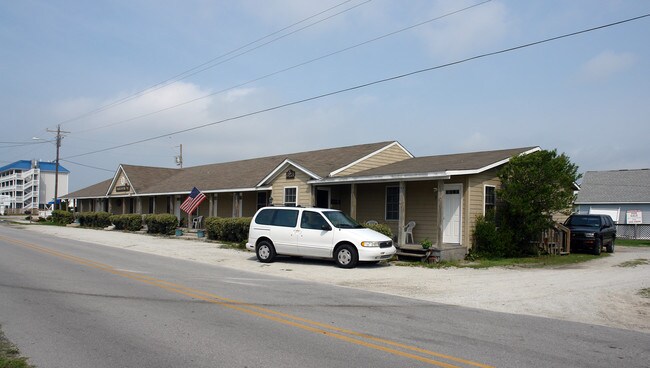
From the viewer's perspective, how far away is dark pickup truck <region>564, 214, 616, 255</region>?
21062mm

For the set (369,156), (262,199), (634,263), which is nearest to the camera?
(634,263)

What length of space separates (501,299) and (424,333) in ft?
12.6

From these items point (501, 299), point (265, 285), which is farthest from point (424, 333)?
point (265, 285)

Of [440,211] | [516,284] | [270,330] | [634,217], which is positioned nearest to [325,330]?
[270,330]

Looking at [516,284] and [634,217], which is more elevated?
[634,217]

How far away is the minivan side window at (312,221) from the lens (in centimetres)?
1603

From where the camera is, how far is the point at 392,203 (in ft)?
71.3

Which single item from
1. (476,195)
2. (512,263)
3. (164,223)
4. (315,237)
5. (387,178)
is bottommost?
(512,263)

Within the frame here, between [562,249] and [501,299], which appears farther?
[562,249]

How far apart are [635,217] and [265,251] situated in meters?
32.4

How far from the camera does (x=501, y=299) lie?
10586 millimetres

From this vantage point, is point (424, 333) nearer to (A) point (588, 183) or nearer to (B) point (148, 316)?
(B) point (148, 316)

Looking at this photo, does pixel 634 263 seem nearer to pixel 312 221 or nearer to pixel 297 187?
pixel 312 221

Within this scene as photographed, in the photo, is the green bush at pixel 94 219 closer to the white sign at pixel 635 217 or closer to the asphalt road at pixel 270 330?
the asphalt road at pixel 270 330
